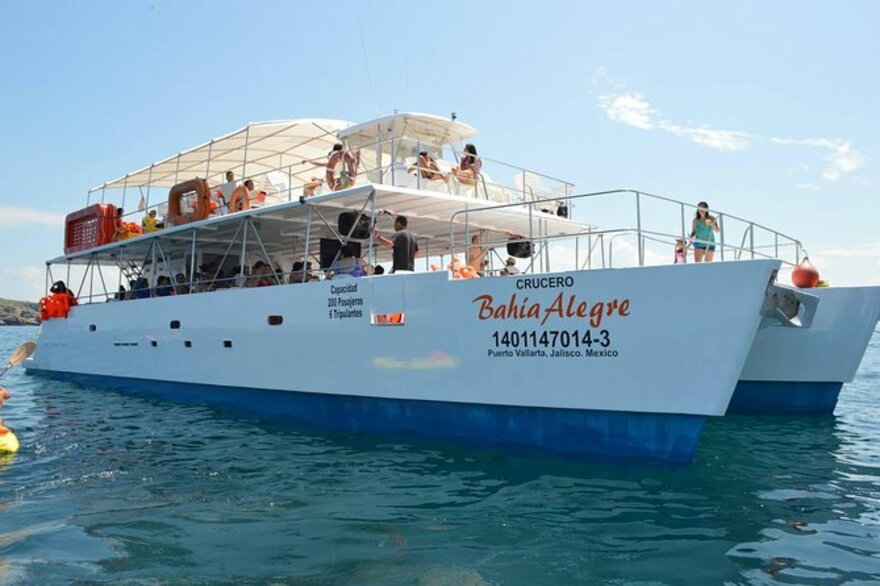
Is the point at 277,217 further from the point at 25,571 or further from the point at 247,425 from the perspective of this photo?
the point at 25,571

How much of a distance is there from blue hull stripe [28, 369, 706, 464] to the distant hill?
5008 inches

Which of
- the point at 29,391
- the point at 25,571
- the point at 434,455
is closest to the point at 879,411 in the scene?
the point at 434,455

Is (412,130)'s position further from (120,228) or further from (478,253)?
(120,228)

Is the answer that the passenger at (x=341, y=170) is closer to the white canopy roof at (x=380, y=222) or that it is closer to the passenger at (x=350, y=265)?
the white canopy roof at (x=380, y=222)

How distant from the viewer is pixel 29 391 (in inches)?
677

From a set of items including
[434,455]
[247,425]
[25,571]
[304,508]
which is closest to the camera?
[25,571]

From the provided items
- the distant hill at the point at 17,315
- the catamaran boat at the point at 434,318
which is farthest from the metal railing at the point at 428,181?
the distant hill at the point at 17,315

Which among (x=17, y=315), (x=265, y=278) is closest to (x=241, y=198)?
(x=265, y=278)

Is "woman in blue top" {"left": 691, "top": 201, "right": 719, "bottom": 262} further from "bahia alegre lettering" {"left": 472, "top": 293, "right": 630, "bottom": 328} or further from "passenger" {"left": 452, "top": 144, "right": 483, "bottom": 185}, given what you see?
"passenger" {"left": 452, "top": 144, "right": 483, "bottom": 185}

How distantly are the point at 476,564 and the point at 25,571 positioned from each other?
11.6 feet

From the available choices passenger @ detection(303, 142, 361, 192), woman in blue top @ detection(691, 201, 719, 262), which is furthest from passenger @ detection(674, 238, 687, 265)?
passenger @ detection(303, 142, 361, 192)

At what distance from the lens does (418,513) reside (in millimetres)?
6836

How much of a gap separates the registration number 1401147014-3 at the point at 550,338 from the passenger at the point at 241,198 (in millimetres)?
6664

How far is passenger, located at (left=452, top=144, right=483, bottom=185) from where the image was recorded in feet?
43.0
